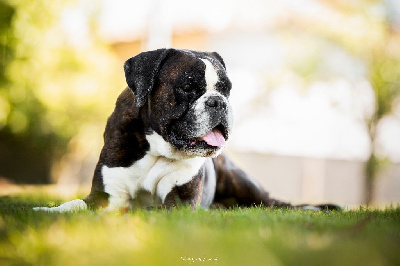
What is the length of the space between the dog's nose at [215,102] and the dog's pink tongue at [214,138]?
0.21m

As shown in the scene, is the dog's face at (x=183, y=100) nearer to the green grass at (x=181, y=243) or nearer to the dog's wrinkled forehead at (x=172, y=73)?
the dog's wrinkled forehead at (x=172, y=73)

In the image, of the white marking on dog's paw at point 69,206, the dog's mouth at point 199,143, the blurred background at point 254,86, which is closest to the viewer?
the white marking on dog's paw at point 69,206

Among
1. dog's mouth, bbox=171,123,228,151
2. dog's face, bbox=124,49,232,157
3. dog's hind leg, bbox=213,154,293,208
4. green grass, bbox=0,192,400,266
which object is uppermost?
dog's face, bbox=124,49,232,157

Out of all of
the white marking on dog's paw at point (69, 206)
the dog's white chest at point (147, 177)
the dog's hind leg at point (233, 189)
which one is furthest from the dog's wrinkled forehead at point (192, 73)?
the dog's hind leg at point (233, 189)

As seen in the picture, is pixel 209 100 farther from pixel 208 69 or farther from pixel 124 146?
pixel 124 146

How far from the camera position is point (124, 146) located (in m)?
3.78

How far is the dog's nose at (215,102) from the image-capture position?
350 centimetres

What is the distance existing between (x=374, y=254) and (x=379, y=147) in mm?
9405

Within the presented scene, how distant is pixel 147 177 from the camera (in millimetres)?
3785

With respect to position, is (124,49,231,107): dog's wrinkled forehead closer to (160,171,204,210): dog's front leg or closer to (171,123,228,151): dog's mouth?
(171,123,228,151): dog's mouth

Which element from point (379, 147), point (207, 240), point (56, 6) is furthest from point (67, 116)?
point (207, 240)

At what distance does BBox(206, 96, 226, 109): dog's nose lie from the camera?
3.50 meters

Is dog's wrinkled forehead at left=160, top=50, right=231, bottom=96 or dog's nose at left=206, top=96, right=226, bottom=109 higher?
dog's wrinkled forehead at left=160, top=50, right=231, bottom=96

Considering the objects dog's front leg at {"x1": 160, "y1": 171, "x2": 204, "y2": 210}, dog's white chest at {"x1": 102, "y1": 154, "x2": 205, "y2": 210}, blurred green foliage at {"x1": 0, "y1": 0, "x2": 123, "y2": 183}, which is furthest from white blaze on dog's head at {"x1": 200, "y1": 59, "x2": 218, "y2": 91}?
blurred green foliage at {"x1": 0, "y1": 0, "x2": 123, "y2": 183}
